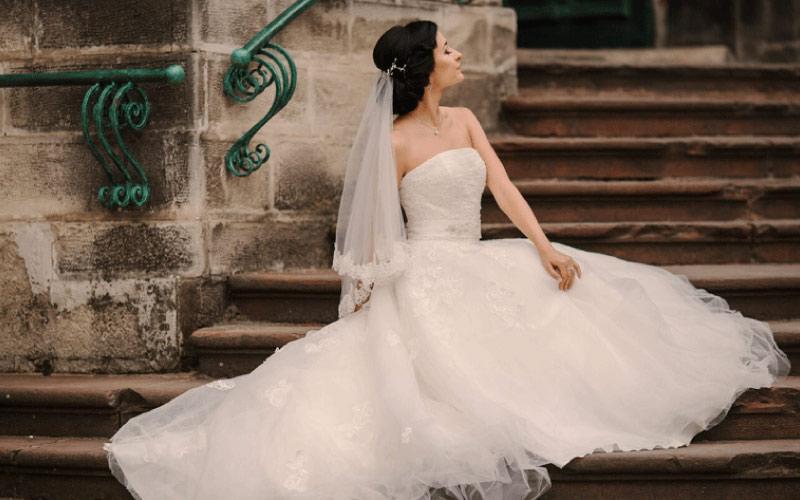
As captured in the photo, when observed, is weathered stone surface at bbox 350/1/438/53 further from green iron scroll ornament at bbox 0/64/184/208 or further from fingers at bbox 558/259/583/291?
fingers at bbox 558/259/583/291

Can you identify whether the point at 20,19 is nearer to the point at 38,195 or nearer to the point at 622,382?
the point at 38,195

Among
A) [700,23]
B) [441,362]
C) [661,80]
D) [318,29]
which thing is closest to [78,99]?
[318,29]

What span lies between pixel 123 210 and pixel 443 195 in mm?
1490

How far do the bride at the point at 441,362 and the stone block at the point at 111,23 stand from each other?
41.3 inches

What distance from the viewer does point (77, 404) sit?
392 cm

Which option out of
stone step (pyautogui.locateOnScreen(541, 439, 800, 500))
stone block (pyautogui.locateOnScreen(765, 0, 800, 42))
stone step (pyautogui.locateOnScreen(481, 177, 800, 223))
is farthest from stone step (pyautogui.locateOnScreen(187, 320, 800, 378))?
stone block (pyautogui.locateOnScreen(765, 0, 800, 42))

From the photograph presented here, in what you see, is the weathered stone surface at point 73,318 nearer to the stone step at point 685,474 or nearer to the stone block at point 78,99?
the stone block at point 78,99

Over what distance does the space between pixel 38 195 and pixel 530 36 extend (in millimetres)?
4053

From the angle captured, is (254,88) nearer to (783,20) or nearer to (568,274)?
(568,274)

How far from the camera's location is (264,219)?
15.2 ft

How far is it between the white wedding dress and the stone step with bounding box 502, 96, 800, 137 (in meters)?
1.73

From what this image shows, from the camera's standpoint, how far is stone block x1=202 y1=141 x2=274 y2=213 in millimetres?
4414

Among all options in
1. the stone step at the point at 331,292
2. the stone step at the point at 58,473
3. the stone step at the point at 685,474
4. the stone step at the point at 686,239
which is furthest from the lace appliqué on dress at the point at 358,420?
the stone step at the point at 686,239

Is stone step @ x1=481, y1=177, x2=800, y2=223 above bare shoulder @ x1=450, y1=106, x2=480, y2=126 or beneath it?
beneath
